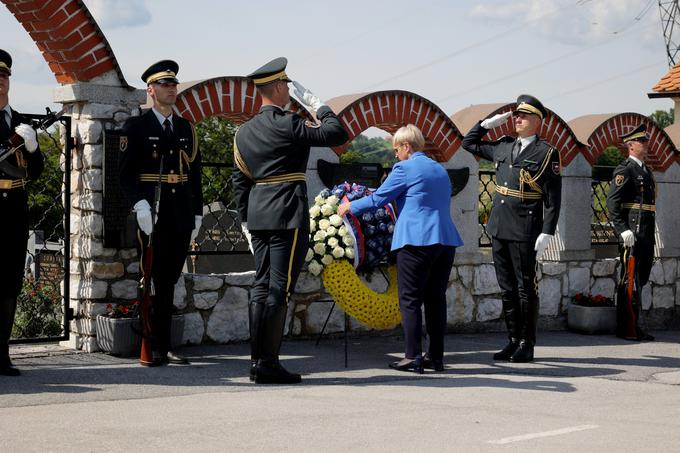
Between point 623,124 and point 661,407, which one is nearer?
point 661,407

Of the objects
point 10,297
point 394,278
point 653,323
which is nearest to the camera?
point 10,297

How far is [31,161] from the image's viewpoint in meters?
7.20

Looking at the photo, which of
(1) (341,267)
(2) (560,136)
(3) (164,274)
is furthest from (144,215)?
(2) (560,136)

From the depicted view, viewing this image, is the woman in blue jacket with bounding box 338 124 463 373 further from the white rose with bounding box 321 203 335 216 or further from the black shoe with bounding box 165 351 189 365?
the black shoe with bounding box 165 351 189 365

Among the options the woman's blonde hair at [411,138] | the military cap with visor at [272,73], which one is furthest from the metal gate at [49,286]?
the woman's blonde hair at [411,138]

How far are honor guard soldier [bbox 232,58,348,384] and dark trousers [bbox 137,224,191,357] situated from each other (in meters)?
0.77

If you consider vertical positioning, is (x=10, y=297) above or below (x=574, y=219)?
below

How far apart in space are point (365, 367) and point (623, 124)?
5148 mm

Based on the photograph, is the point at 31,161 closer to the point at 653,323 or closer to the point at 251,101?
the point at 251,101

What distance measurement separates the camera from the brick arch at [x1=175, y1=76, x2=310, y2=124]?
870 centimetres

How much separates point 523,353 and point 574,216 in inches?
121

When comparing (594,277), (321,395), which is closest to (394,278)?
(321,395)

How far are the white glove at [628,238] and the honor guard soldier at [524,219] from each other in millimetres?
1948

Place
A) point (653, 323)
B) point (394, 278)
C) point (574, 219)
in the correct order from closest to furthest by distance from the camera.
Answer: point (394, 278), point (574, 219), point (653, 323)
